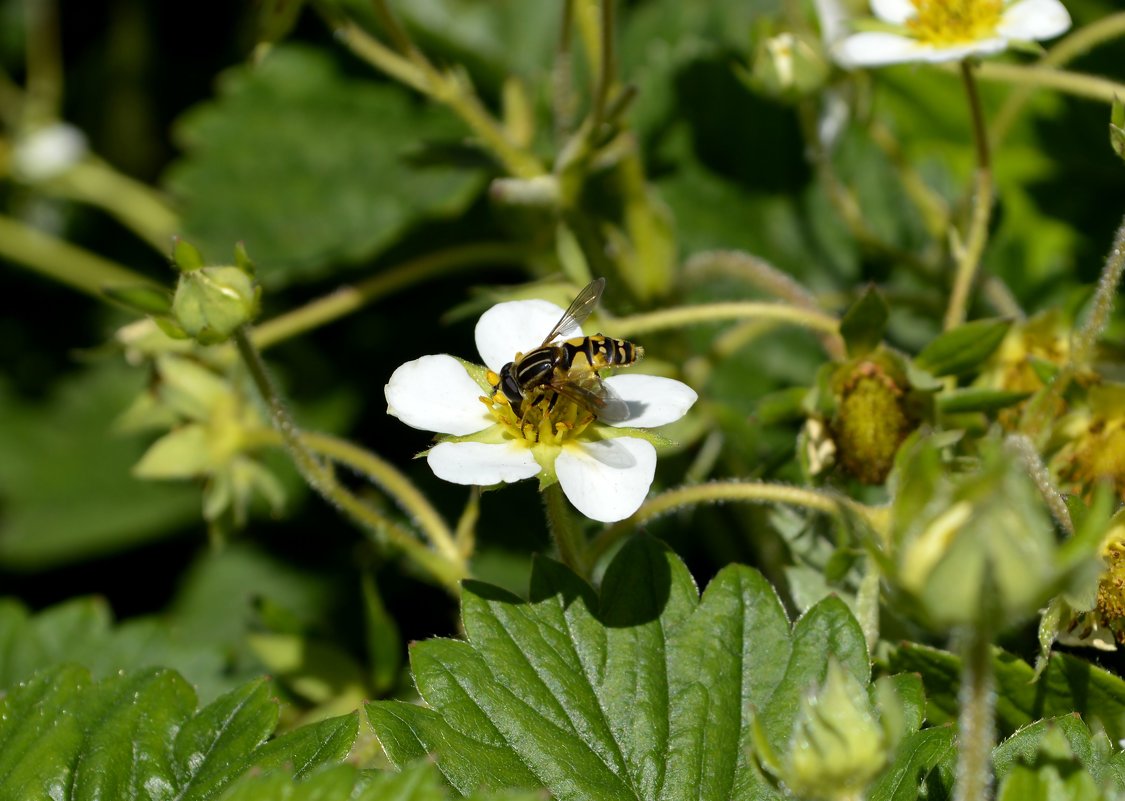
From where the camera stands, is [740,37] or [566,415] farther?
[740,37]

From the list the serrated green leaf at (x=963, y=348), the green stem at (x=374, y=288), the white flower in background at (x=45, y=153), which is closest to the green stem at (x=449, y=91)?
the green stem at (x=374, y=288)

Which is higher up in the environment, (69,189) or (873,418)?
(69,189)

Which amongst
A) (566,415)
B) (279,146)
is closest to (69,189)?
(279,146)

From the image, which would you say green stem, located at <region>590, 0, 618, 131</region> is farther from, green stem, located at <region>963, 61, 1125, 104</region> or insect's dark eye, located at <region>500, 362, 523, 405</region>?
green stem, located at <region>963, 61, 1125, 104</region>

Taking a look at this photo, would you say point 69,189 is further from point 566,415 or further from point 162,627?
point 566,415

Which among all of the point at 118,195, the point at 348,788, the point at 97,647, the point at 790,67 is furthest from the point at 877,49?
the point at 118,195

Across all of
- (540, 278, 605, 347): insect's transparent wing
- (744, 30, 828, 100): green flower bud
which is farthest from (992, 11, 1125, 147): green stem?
(540, 278, 605, 347): insect's transparent wing
